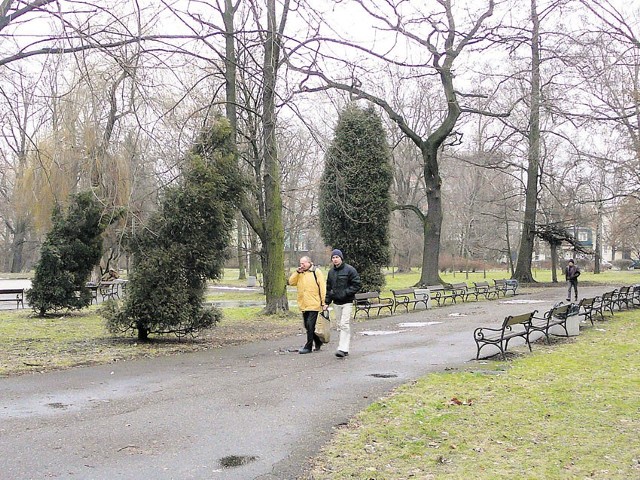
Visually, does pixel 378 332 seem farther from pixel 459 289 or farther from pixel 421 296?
pixel 459 289

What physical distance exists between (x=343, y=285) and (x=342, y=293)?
0.14m

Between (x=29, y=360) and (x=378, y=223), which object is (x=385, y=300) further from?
(x=29, y=360)

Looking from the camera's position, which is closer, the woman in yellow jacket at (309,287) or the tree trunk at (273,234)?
the woman in yellow jacket at (309,287)

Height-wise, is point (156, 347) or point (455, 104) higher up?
point (455, 104)

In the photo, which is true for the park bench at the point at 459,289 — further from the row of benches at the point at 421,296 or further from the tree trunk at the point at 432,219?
the tree trunk at the point at 432,219

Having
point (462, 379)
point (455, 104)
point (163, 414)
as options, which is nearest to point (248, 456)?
point (163, 414)

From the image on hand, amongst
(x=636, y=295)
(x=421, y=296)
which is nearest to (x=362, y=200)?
(x=421, y=296)

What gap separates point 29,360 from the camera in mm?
11695

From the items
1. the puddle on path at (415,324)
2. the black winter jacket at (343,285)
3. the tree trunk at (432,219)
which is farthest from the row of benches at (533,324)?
the tree trunk at (432,219)

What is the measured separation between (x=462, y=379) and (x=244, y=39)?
25.1 ft

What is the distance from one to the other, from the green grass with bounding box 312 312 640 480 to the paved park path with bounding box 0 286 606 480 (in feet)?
1.33

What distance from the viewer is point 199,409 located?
25.5 ft

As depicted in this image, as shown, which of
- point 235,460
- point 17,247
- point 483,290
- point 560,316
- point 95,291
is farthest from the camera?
point 17,247

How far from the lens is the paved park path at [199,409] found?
5781 mm
